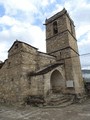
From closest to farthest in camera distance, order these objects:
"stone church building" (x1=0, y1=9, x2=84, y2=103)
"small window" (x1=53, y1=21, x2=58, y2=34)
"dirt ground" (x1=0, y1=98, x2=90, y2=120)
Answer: "dirt ground" (x1=0, y1=98, x2=90, y2=120)
"stone church building" (x1=0, y1=9, x2=84, y2=103)
"small window" (x1=53, y1=21, x2=58, y2=34)

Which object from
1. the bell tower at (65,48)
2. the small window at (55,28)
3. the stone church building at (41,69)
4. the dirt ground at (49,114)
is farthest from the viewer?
the small window at (55,28)

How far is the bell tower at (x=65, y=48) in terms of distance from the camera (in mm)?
12906

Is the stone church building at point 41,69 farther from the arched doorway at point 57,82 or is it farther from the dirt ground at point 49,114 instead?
the dirt ground at point 49,114

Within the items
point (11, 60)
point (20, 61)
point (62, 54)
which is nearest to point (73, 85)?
point (62, 54)

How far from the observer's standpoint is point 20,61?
10.9 metres

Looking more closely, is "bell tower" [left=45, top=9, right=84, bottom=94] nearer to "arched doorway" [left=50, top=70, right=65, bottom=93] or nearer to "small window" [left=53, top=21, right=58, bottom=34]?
"small window" [left=53, top=21, right=58, bottom=34]

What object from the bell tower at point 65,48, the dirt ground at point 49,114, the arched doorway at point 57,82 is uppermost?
the bell tower at point 65,48

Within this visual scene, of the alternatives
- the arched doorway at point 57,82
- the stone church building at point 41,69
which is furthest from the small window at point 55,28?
the arched doorway at point 57,82

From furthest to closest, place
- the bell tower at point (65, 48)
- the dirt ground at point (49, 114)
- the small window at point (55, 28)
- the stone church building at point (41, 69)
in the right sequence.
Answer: the small window at point (55, 28) < the bell tower at point (65, 48) < the stone church building at point (41, 69) < the dirt ground at point (49, 114)

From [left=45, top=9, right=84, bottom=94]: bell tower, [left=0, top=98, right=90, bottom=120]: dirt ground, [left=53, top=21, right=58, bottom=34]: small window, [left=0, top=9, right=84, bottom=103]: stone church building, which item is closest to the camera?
[left=0, top=98, right=90, bottom=120]: dirt ground

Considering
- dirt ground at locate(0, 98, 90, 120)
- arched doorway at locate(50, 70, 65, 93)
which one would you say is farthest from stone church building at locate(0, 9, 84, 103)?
dirt ground at locate(0, 98, 90, 120)

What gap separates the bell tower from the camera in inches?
508

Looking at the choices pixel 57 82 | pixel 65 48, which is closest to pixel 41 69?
pixel 57 82

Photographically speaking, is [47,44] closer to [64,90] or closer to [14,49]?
[14,49]
